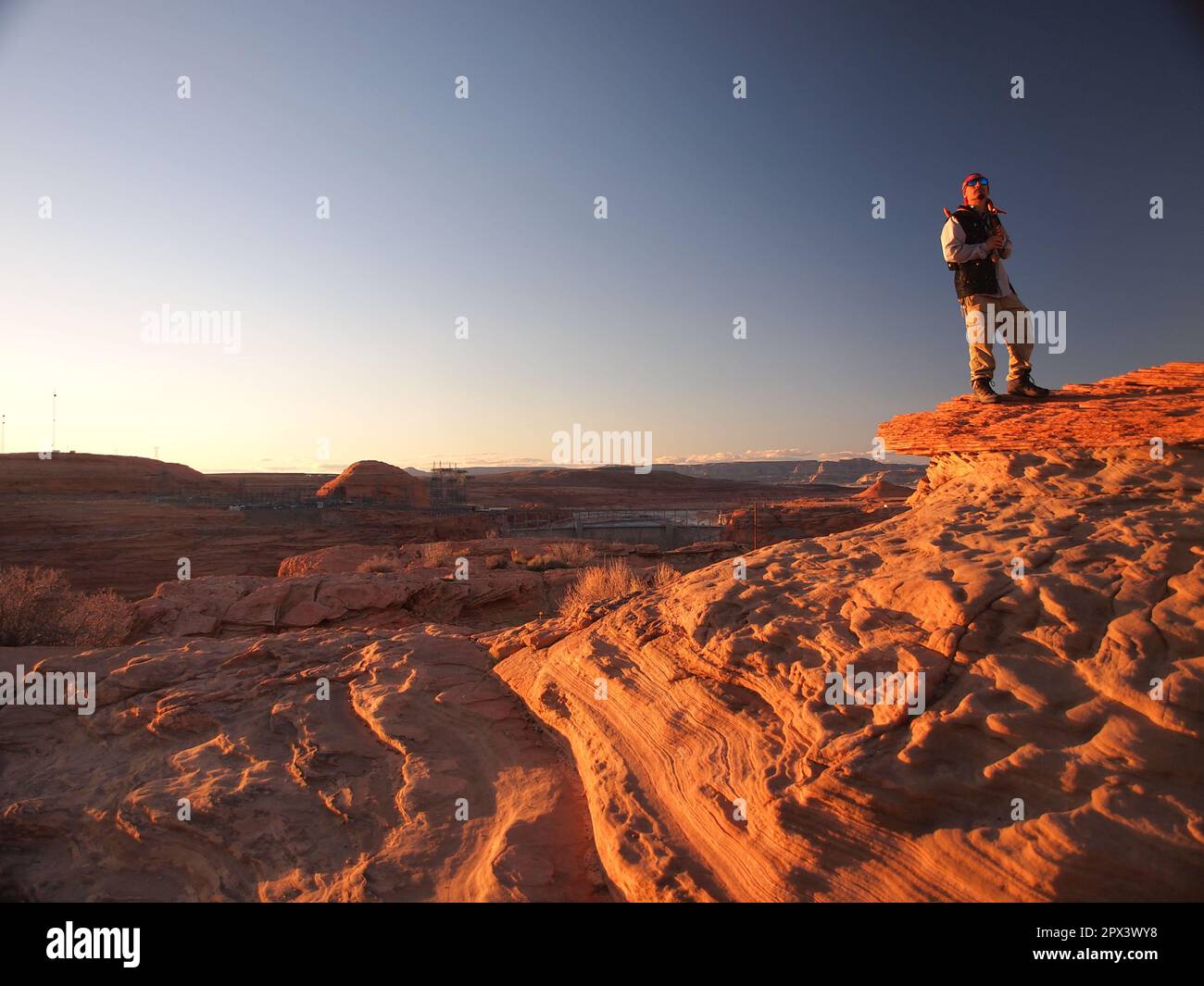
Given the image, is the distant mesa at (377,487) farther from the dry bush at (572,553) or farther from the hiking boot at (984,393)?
the hiking boot at (984,393)

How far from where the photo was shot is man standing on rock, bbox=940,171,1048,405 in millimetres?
4992

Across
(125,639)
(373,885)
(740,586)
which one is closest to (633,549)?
(125,639)

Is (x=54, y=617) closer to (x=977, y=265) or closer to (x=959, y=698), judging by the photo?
(x=959, y=698)

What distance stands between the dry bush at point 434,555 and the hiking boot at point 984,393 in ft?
39.3

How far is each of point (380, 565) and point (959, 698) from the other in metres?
13.6

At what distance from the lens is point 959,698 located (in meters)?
2.92

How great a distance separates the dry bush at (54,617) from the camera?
8.11 metres

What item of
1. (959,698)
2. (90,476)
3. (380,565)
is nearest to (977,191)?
(959,698)

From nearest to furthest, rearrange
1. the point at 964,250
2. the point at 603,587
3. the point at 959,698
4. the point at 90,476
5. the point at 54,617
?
the point at 959,698, the point at 964,250, the point at 54,617, the point at 603,587, the point at 90,476

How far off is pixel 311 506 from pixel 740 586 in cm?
3215

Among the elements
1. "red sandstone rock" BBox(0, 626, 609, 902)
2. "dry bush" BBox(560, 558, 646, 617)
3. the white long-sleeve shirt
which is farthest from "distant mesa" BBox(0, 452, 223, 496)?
the white long-sleeve shirt
